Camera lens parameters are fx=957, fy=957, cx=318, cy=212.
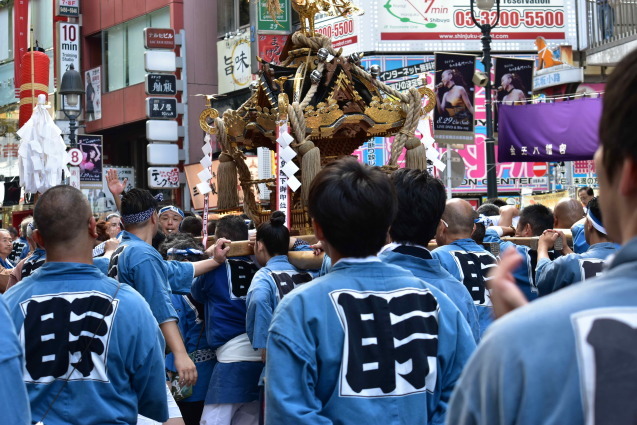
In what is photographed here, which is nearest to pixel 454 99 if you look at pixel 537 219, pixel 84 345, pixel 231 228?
pixel 537 219

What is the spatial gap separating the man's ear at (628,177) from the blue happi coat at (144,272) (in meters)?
3.90

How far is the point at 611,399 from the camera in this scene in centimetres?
143

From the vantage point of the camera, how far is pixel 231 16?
1181 inches

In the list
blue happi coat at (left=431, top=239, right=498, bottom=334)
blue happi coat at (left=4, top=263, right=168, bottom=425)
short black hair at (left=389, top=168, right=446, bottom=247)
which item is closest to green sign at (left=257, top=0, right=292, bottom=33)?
blue happi coat at (left=431, top=239, right=498, bottom=334)

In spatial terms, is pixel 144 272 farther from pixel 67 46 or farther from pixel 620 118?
pixel 67 46

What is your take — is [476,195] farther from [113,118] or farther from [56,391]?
[56,391]

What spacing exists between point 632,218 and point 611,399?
28 cm

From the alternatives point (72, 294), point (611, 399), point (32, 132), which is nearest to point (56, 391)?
point (72, 294)

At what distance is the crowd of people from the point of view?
1.46 m

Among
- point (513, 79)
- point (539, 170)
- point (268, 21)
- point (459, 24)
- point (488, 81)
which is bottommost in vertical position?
point (539, 170)

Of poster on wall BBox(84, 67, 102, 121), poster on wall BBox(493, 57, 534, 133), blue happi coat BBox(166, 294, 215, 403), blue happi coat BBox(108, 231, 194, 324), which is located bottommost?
blue happi coat BBox(166, 294, 215, 403)

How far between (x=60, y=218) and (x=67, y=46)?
3141cm

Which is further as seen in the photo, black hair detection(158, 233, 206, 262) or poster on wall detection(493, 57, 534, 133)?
poster on wall detection(493, 57, 534, 133)

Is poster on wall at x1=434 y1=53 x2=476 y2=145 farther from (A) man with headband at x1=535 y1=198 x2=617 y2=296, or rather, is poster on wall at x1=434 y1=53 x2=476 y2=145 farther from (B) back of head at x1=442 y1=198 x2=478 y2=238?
(A) man with headband at x1=535 y1=198 x2=617 y2=296
